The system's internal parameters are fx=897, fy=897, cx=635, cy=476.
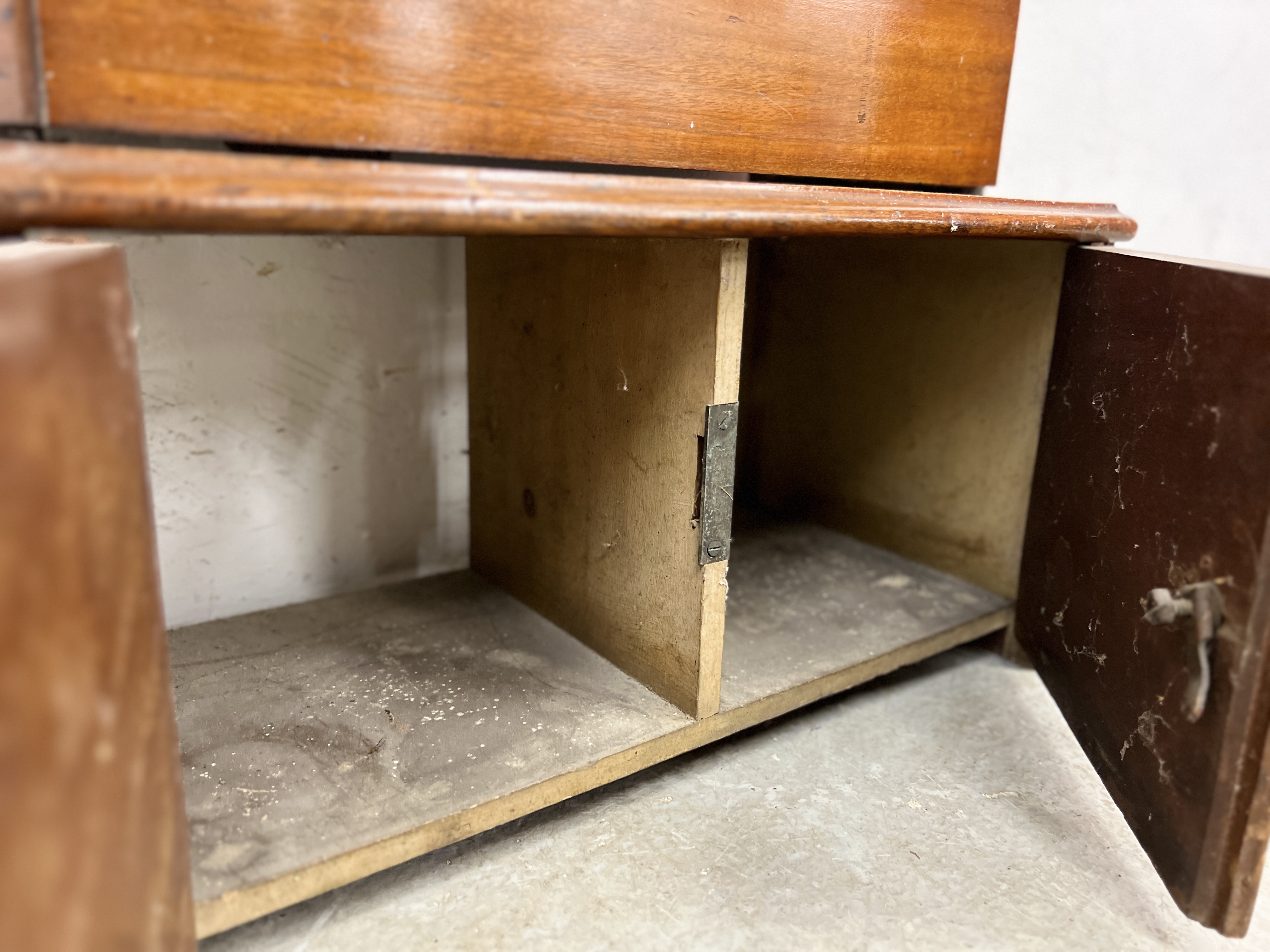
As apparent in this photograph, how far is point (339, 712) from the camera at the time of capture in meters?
0.93

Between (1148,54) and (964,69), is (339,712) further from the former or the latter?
(1148,54)

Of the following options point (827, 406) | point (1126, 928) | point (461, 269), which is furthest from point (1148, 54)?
point (1126, 928)

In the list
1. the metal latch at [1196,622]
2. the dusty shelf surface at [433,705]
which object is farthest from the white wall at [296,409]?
the metal latch at [1196,622]

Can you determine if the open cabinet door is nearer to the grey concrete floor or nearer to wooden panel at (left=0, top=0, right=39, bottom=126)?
the grey concrete floor

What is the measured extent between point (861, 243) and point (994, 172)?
1.29ft

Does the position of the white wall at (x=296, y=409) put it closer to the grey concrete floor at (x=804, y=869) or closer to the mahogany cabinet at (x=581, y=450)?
the mahogany cabinet at (x=581, y=450)

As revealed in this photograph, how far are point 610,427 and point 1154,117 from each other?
5.11 feet

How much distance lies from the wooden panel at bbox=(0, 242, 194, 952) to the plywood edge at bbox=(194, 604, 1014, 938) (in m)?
0.14

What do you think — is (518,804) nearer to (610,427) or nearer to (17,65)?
(610,427)

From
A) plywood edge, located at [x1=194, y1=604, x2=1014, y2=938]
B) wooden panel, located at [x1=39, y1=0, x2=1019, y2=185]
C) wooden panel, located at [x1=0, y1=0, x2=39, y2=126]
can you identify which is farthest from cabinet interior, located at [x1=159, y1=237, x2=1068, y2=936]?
wooden panel, located at [x1=0, y1=0, x2=39, y2=126]

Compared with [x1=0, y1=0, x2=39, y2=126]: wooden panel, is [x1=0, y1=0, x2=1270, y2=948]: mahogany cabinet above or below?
below

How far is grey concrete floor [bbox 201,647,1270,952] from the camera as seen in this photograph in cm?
79

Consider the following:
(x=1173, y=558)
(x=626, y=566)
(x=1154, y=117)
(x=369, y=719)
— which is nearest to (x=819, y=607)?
(x=626, y=566)

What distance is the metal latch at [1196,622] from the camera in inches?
28.5
